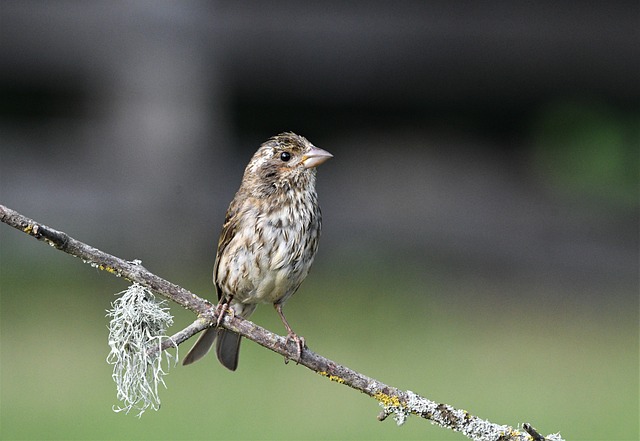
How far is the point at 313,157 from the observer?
3.15 m

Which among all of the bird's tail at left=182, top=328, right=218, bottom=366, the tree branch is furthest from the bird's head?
the tree branch

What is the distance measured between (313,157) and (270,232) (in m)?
0.34

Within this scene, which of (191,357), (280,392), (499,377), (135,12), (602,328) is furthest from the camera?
(135,12)

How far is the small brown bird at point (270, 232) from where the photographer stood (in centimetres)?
329

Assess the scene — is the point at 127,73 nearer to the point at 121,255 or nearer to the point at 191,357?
the point at 121,255


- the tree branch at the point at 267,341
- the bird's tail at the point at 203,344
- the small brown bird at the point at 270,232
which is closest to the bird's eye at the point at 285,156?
the small brown bird at the point at 270,232

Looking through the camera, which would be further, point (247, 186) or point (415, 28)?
point (415, 28)

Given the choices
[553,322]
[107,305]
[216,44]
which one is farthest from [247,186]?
[216,44]

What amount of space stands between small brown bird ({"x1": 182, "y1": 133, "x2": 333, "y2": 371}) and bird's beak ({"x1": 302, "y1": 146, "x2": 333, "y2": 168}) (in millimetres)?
27

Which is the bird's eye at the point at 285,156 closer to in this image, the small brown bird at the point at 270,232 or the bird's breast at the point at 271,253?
the small brown bird at the point at 270,232

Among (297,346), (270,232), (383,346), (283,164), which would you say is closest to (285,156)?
(283,164)

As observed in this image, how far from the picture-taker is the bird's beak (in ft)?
10.1

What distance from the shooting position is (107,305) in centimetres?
777

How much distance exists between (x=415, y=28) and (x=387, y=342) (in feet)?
9.44
